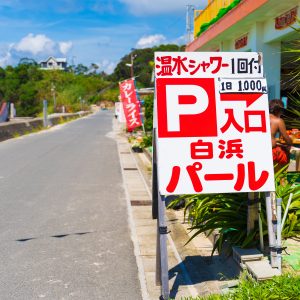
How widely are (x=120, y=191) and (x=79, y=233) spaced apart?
311 cm

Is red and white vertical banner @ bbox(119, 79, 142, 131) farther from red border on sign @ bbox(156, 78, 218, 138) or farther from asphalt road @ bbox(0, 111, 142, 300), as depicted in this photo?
red border on sign @ bbox(156, 78, 218, 138)

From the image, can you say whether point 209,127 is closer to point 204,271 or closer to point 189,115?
point 189,115

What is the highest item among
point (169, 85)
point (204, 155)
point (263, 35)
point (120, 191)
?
point (263, 35)

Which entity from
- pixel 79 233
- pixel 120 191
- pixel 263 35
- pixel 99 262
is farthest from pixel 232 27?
pixel 99 262

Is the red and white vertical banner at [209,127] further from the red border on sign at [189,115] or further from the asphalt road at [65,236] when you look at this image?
the asphalt road at [65,236]

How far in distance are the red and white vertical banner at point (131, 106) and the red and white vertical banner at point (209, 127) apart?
14510 mm

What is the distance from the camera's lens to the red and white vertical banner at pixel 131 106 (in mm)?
18672

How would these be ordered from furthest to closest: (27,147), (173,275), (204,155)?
(27,147)
(173,275)
(204,155)

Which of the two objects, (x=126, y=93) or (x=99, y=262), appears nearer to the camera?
(x=99, y=262)

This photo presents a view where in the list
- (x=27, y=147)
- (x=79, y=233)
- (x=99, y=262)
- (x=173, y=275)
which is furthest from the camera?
(x=27, y=147)

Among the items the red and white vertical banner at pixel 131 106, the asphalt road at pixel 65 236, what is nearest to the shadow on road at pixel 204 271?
the asphalt road at pixel 65 236

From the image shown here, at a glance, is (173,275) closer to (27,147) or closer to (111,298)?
(111,298)

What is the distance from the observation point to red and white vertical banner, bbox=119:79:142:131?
18672mm

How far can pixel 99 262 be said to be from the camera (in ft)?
16.2
